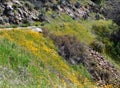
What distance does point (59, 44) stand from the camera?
133 ft

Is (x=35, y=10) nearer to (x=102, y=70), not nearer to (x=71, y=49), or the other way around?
A: (x=71, y=49)

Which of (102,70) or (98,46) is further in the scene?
(98,46)

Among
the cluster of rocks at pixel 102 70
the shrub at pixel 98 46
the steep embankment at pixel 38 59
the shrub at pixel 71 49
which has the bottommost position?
the shrub at pixel 98 46

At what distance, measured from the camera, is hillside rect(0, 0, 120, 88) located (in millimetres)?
27223

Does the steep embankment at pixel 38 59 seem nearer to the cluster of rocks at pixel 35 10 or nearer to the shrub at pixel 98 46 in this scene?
the shrub at pixel 98 46

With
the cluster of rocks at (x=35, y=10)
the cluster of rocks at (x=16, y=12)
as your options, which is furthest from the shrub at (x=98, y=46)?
the cluster of rocks at (x=16, y=12)

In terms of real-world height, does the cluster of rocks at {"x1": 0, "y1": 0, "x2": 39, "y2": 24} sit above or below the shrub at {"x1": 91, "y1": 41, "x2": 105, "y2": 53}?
above

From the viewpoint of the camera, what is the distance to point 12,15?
4844cm

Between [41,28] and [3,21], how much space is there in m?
5.88

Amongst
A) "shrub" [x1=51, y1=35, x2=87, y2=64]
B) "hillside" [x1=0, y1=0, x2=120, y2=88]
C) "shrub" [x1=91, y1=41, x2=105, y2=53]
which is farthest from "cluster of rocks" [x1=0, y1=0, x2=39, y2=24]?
"shrub" [x1=91, y1=41, x2=105, y2=53]

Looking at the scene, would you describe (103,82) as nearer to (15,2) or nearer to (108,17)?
(15,2)

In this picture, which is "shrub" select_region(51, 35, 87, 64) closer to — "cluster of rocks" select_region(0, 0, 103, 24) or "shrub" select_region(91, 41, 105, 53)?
"shrub" select_region(91, 41, 105, 53)

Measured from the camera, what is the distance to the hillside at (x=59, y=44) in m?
27.2

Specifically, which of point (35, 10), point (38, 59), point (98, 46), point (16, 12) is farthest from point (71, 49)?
point (35, 10)
